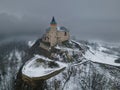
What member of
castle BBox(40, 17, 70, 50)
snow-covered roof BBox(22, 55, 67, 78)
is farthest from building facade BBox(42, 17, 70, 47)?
snow-covered roof BBox(22, 55, 67, 78)

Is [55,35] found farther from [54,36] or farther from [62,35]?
[62,35]

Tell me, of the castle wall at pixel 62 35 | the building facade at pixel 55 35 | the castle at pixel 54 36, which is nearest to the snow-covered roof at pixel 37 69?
the castle at pixel 54 36

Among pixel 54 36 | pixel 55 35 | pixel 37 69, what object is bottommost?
pixel 37 69

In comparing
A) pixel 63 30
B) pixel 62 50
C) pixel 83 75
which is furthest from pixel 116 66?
pixel 63 30

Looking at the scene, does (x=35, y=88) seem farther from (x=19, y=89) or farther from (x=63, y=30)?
(x=63, y=30)

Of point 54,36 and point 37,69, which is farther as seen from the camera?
point 54,36

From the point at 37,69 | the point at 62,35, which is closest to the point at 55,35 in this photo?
the point at 62,35

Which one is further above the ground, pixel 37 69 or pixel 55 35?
pixel 55 35

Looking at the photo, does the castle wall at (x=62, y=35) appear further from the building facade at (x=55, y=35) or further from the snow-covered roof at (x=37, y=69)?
the snow-covered roof at (x=37, y=69)

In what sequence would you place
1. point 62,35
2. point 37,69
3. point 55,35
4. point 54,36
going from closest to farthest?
point 37,69
point 54,36
point 55,35
point 62,35

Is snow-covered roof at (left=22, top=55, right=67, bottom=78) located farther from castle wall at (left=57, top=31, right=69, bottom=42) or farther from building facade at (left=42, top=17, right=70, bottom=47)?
castle wall at (left=57, top=31, right=69, bottom=42)

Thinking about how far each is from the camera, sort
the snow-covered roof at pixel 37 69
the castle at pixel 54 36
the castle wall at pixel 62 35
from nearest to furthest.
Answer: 1. the snow-covered roof at pixel 37 69
2. the castle at pixel 54 36
3. the castle wall at pixel 62 35
